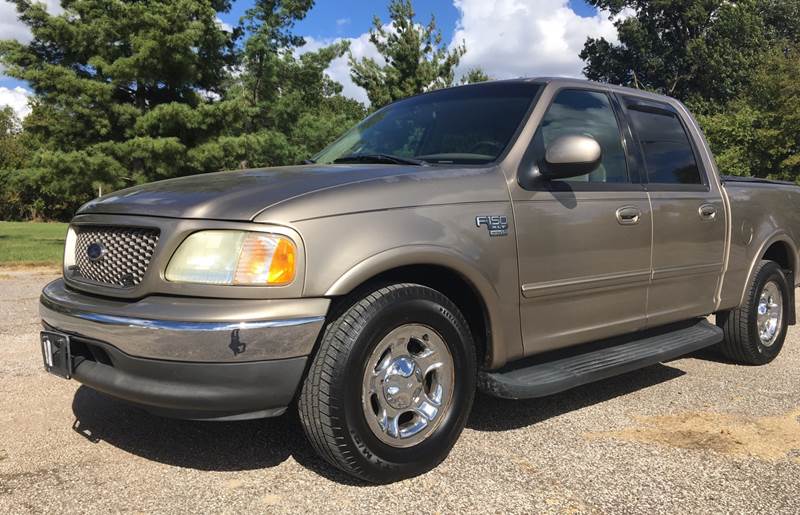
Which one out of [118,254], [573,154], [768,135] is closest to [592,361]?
[573,154]

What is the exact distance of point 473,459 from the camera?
3.20 meters

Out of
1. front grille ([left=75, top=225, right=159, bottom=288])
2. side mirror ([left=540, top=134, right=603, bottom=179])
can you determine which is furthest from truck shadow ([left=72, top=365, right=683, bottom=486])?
side mirror ([left=540, top=134, right=603, bottom=179])

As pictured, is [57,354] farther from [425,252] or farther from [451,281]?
[451,281]

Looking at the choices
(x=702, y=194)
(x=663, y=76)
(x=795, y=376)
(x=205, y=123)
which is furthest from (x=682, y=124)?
(x=663, y=76)

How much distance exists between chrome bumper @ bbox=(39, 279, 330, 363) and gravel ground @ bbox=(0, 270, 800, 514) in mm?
642

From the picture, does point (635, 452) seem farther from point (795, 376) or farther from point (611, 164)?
point (795, 376)

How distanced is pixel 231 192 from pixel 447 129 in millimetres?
1530

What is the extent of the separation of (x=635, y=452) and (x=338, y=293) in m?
1.75

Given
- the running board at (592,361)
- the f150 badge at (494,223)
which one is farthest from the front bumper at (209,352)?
the running board at (592,361)

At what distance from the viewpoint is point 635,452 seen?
3.31 metres

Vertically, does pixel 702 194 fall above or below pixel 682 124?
below

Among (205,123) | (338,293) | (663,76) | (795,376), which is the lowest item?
(795,376)

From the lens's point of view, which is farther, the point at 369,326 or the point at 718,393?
the point at 718,393

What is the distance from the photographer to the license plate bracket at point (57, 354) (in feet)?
9.34
